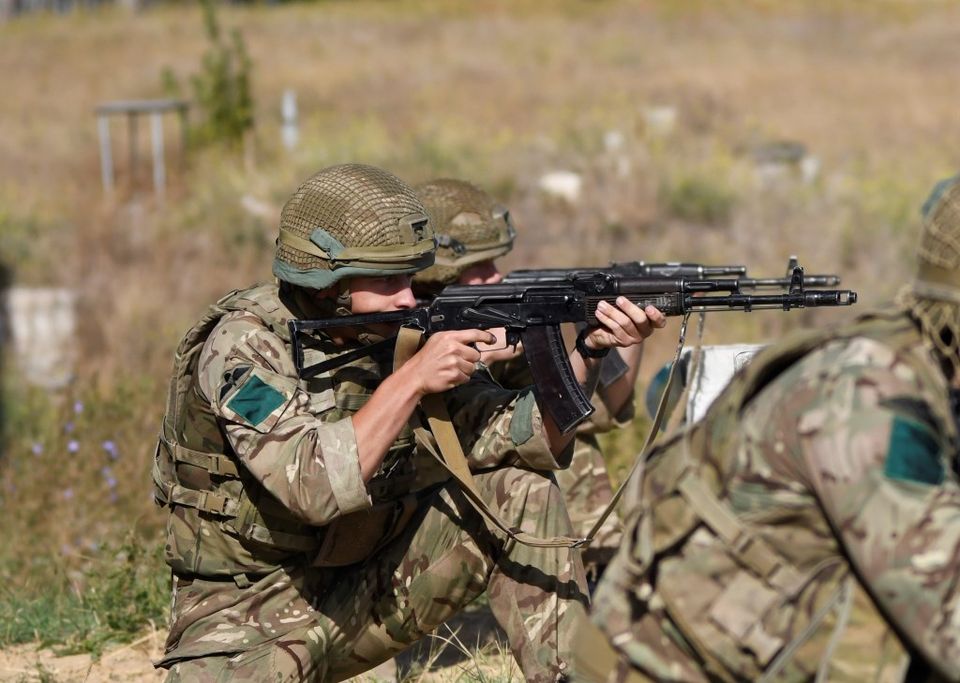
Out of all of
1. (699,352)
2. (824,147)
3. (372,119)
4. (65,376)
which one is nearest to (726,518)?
(699,352)

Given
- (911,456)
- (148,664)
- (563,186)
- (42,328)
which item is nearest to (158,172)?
(42,328)

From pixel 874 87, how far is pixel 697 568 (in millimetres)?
22304

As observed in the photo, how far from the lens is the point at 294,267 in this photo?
12.3 ft

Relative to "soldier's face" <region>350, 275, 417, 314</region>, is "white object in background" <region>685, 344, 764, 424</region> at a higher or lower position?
lower

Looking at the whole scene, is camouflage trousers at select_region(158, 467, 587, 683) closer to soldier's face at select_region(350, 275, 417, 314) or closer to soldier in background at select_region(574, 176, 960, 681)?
soldier's face at select_region(350, 275, 417, 314)

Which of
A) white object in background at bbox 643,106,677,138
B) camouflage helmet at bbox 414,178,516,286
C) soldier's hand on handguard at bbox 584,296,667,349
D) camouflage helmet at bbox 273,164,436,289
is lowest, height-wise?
white object in background at bbox 643,106,677,138

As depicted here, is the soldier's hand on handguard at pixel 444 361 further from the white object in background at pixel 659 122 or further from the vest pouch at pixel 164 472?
the white object in background at pixel 659 122

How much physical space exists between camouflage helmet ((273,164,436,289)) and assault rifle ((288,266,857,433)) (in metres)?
0.15

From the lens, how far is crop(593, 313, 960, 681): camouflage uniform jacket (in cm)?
229

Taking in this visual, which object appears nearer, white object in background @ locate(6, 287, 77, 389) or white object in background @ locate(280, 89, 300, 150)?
white object in background @ locate(6, 287, 77, 389)

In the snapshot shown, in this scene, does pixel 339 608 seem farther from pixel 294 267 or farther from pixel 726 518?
pixel 726 518

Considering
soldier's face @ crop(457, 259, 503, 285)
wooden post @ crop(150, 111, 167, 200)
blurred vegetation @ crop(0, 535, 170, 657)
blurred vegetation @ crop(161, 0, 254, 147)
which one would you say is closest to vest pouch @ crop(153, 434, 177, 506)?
blurred vegetation @ crop(0, 535, 170, 657)

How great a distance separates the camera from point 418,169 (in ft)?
43.8

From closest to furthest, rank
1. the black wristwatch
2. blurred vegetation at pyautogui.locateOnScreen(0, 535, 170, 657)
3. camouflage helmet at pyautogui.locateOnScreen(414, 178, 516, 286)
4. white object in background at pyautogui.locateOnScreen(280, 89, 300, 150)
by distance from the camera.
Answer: the black wristwatch
blurred vegetation at pyautogui.locateOnScreen(0, 535, 170, 657)
camouflage helmet at pyautogui.locateOnScreen(414, 178, 516, 286)
white object in background at pyautogui.locateOnScreen(280, 89, 300, 150)
